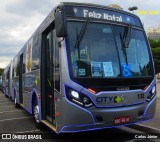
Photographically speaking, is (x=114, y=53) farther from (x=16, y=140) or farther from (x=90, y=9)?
(x=16, y=140)

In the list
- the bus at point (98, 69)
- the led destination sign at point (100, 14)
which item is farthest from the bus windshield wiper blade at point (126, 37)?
the led destination sign at point (100, 14)

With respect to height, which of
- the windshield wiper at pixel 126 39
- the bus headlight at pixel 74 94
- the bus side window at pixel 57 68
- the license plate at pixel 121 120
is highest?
the windshield wiper at pixel 126 39

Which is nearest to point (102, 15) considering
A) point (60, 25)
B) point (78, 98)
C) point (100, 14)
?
point (100, 14)

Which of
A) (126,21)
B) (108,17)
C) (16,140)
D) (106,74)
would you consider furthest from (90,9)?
(16,140)

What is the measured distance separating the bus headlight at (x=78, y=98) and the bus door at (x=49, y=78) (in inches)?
50.1

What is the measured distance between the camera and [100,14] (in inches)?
260

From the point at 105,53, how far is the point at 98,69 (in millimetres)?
435

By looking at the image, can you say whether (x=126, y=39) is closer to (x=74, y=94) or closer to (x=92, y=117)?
(x=74, y=94)

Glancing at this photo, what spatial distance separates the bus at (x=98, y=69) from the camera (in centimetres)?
588

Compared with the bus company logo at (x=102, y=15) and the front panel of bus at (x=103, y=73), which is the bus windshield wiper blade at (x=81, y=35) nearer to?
the front panel of bus at (x=103, y=73)

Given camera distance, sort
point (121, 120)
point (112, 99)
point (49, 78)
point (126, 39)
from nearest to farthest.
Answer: point (112, 99)
point (121, 120)
point (126, 39)
point (49, 78)

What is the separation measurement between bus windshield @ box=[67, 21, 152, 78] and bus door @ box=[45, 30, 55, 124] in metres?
1.22

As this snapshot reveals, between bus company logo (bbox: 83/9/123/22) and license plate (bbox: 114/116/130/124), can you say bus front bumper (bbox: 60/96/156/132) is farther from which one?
bus company logo (bbox: 83/9/123/22)

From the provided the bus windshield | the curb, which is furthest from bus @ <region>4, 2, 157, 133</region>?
the curb
